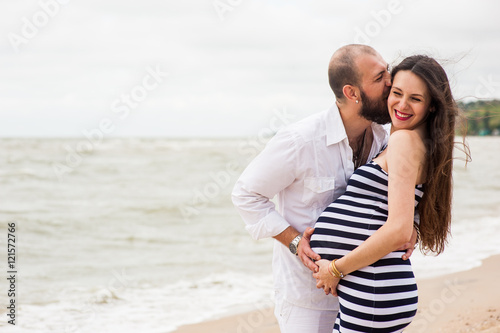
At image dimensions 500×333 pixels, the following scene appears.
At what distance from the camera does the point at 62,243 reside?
8.02m

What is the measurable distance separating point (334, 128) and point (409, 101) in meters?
0.42

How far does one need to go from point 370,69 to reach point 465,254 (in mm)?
5190

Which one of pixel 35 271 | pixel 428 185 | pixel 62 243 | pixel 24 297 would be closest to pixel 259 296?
pixel 24 297

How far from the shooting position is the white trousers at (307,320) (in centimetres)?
265

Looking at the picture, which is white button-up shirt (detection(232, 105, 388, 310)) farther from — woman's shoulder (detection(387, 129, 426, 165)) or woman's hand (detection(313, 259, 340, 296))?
woman's shoulder (detection(387, 129, 426, 165))

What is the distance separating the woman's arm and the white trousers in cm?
47

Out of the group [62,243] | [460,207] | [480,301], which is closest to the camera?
[480,301]

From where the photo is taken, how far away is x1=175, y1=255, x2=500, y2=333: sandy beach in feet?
13.5

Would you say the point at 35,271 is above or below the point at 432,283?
below

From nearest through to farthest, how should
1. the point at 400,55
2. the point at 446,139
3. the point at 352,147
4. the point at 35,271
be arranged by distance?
1. the point at 446,139
2. the point at 400,55
3. the point at 352,147
4. the point at 35,271

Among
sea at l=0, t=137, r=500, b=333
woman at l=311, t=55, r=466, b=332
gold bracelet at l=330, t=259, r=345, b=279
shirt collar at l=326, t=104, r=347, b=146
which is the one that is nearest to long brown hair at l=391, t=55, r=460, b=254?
woman at l=311, t=55, r=466, b=332

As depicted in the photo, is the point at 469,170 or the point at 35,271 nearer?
the point at 35,271

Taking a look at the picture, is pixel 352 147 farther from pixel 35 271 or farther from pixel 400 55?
pixel 35 271

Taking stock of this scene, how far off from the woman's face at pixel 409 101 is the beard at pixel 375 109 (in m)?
0.14
